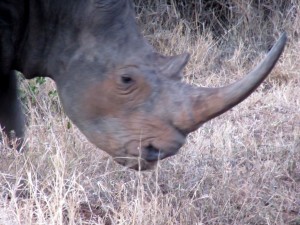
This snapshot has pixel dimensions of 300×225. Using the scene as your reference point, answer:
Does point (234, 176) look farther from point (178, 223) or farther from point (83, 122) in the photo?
point (83, 122)

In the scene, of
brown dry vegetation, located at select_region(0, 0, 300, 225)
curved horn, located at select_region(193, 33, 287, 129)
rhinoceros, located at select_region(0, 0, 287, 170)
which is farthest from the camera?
brown dry vegetation, located at select_region(0, 0, 300, 225)

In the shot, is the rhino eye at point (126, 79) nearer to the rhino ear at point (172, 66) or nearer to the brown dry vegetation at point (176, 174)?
the rhino ear at point (172, 66)

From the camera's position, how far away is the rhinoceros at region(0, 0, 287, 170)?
4371 millimetres

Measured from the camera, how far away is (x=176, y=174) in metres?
5.69

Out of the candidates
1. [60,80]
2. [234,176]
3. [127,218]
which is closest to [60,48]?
[60,80]

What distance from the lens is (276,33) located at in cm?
Answer: 988

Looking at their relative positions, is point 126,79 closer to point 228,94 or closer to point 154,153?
point 154,153

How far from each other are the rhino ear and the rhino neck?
109 mm

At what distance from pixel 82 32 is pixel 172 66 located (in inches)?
17.8

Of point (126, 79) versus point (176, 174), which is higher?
point (126, 79)

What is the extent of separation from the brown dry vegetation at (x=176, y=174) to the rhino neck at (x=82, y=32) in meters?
0.69

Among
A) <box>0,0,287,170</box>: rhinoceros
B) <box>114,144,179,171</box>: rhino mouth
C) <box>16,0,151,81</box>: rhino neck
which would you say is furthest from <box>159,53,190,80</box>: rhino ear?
<box>114,144,179,171</box>: rhino mouth

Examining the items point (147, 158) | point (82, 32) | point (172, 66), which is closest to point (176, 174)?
point (147, 158)

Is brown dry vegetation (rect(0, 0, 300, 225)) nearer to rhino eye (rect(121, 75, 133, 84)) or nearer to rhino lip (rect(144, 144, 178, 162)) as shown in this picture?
rhino lip (rect(144, 144, 178, 162))
